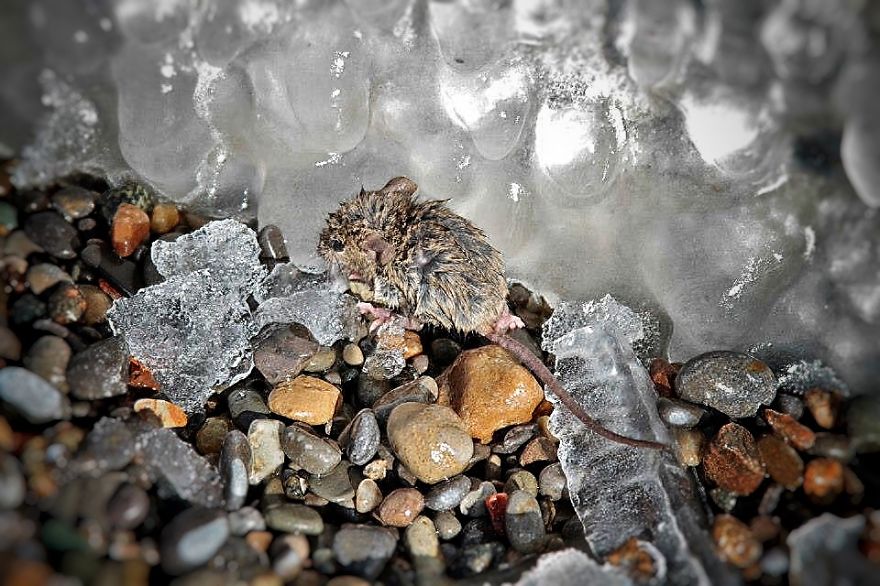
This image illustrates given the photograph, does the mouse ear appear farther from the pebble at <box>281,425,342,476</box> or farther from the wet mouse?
the pebble at <box>281,425,342,476</box>

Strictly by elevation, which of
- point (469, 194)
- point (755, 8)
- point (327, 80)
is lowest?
point (755, 8)

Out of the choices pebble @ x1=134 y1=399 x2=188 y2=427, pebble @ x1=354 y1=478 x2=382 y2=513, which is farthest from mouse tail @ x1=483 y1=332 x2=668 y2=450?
pebble @ x1=134 y1=399 x2=188 y2=427

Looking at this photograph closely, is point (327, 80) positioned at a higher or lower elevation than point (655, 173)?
higher

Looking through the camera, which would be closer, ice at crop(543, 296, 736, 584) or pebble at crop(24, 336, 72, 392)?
pebble at crop(24, 336, 72, 392)

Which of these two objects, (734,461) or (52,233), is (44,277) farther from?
(734,461)

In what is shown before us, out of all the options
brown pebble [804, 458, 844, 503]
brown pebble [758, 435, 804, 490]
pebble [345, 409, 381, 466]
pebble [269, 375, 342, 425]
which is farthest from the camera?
pebble [269, 375, 342, 425]

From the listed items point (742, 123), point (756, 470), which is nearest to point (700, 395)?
point (756, 470)

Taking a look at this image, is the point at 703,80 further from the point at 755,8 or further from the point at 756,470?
the point at 756,470
